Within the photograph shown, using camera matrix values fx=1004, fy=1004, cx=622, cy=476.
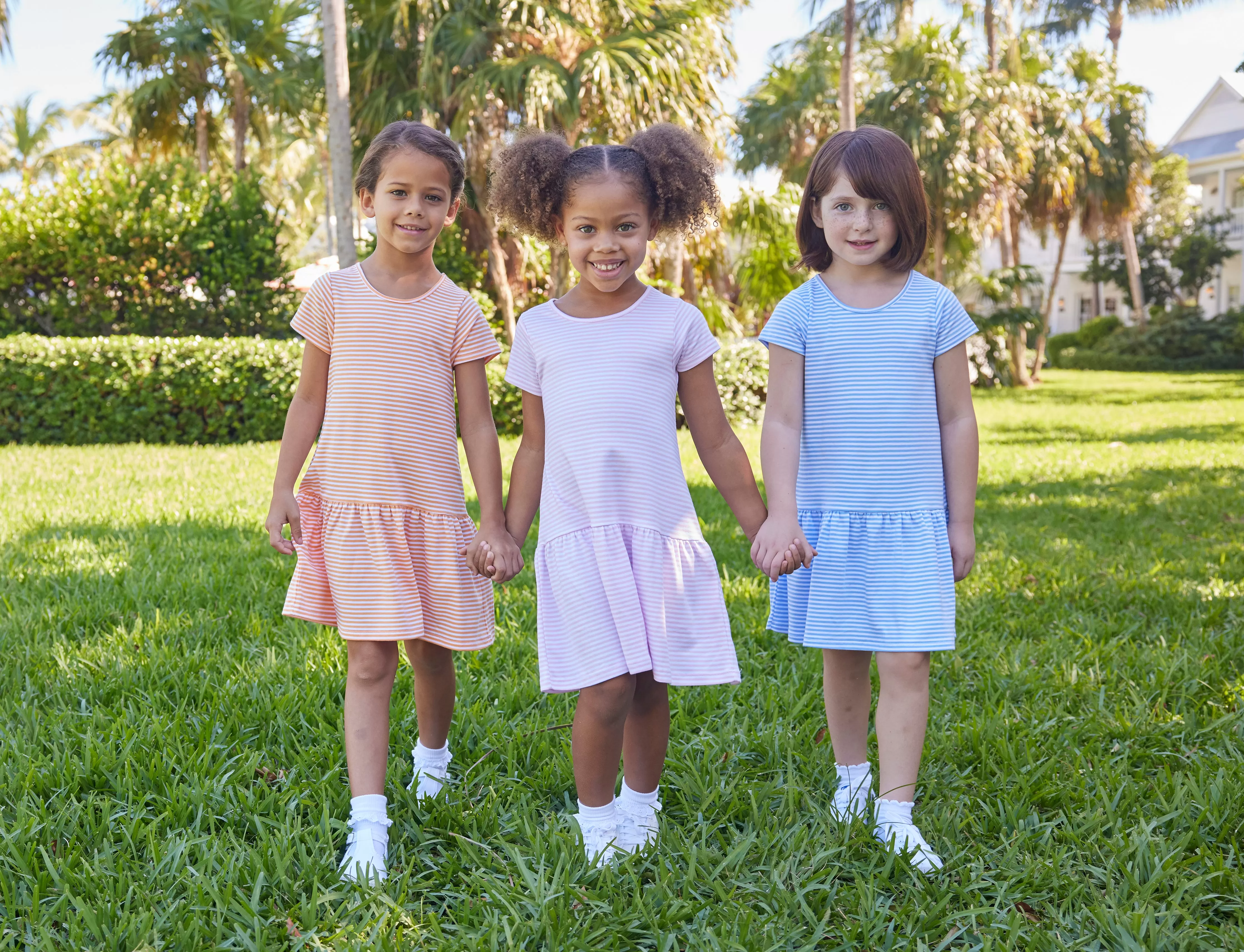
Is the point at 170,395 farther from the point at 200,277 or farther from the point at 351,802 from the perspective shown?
the point at 351,802

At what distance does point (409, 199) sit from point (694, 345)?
71 cm

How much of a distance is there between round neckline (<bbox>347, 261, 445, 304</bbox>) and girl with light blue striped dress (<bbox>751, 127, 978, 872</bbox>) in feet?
2.52

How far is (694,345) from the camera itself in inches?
83.1

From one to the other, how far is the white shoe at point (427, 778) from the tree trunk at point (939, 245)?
15.3 m

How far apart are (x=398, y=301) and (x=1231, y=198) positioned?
42.7 metres

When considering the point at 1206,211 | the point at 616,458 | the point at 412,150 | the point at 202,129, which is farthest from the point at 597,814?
the point at 1206,211

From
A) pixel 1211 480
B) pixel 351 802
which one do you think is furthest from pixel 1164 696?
pixel 1211 480

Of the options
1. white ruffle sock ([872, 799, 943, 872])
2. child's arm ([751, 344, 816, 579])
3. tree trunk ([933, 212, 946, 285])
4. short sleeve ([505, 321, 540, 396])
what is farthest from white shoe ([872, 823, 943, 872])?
tree trunk ([933, 212, 946, 285])

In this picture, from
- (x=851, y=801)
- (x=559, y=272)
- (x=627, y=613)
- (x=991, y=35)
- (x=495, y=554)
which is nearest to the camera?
(x=627, y=613)

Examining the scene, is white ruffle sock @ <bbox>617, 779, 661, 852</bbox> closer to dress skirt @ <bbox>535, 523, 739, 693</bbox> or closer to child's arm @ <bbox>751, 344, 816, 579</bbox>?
dress skirt @ <bbox>535, 523, 739, 693</bbox>

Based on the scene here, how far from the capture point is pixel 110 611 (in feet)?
12.6

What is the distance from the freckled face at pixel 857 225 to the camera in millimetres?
2223

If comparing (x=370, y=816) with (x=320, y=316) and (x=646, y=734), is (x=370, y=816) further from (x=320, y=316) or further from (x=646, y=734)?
(x=320, y=316)

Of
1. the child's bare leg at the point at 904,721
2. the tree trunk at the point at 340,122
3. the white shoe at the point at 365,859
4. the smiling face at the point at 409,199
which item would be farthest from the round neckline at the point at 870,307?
the tree trunk at the point at 340,122
